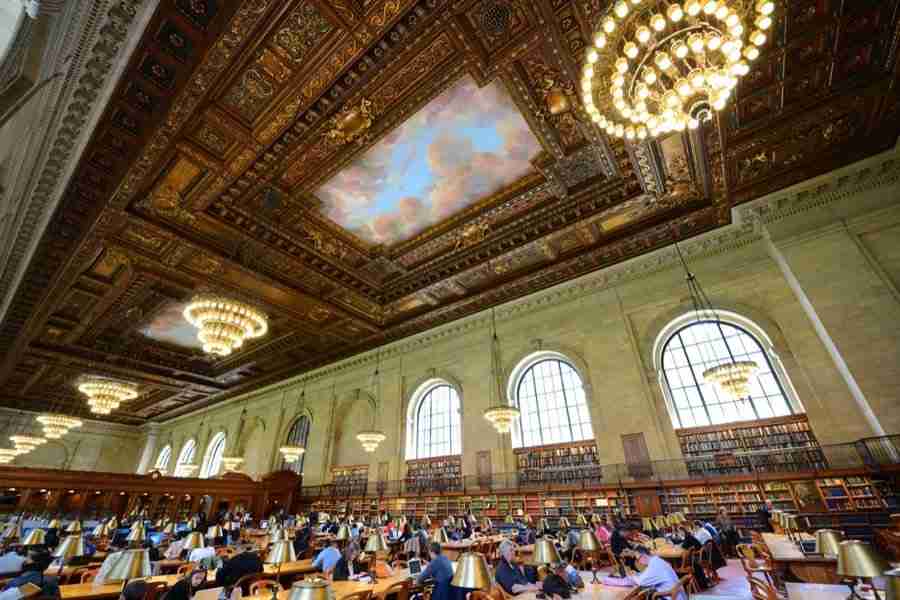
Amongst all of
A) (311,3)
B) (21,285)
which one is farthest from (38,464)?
(311,3)

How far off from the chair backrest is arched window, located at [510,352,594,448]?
6.66 meters

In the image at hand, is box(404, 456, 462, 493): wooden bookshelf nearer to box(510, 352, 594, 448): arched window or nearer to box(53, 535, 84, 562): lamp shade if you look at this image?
box(510, 352, 594, 448): arched window

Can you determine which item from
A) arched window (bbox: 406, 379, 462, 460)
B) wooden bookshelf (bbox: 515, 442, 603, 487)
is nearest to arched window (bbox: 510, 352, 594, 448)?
wooden bookshelf (bbox: 515, 442, 603, 487)

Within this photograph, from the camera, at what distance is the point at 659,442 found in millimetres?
7691

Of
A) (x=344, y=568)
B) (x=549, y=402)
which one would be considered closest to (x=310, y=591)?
(x=344, y=568)

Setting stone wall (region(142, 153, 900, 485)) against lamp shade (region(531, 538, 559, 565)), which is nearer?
lamp shade (region(531, 538, 559, 565))

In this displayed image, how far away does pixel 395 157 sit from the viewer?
→ 256 inches

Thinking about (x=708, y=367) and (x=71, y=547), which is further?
(x=708, y=367)

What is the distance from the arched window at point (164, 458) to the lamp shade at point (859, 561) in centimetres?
2608

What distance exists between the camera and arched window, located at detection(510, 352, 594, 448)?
923 centimetres

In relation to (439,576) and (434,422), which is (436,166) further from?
(434,422)

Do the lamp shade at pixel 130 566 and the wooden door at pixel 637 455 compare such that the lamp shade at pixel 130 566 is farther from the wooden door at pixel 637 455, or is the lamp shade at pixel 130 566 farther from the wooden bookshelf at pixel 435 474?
the wooden bookshelf at pixel 435 474

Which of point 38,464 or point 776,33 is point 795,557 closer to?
point 776,33

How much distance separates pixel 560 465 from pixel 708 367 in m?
3.88
